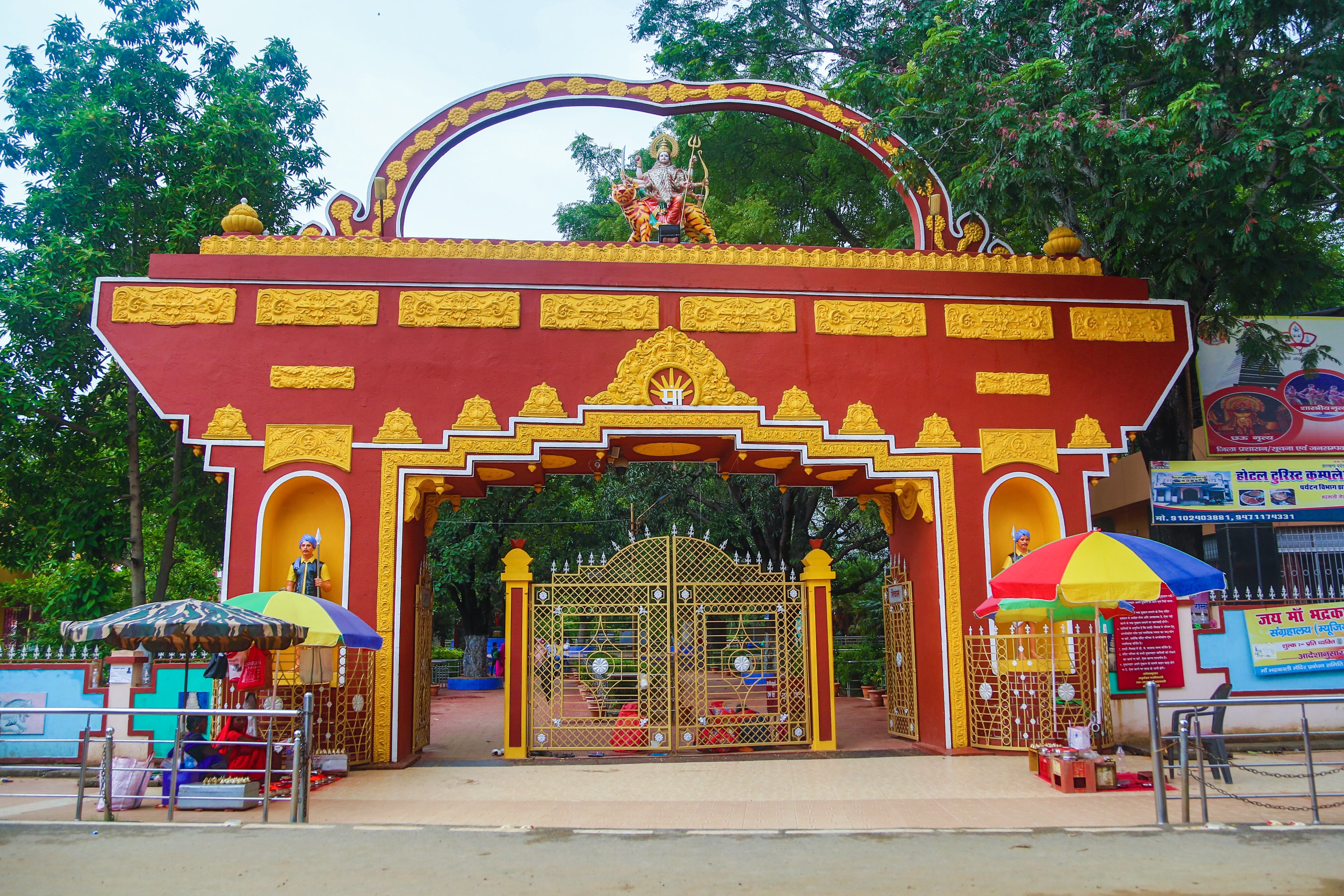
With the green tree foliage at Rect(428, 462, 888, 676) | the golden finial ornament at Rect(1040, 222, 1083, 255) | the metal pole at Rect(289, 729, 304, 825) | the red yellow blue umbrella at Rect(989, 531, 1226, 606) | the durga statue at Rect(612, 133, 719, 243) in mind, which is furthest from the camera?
the green tree foliage at Rect(428, 462, 888, 676)

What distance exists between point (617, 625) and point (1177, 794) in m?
5.96

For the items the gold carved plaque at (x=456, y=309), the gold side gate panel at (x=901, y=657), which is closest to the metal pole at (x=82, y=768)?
the gold carved plaque at (x=456, y=309)

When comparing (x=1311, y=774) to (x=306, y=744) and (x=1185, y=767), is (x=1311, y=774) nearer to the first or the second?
(x=1185, y=767)

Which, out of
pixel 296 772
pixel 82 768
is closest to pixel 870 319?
pixel 296 772

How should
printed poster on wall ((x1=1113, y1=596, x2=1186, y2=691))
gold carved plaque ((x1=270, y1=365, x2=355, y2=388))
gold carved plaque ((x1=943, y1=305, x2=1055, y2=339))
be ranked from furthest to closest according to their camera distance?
gold carved plaque ((x1=943, y1=305, x2=1055, y2=339)) < printed poster on wall ((x1=1113, y1=596, x2=1186, y2=691)) < gold carved plaque ((x1=270, y1=365, x2=355, y2=388))

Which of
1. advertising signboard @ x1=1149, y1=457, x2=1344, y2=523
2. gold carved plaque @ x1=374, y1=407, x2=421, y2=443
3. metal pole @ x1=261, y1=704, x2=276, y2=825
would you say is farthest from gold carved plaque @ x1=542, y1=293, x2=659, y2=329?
advertising signboard @ x1=1149, y1=457, x2=1344, y2=523

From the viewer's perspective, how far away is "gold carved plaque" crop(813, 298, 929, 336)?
37.7ft

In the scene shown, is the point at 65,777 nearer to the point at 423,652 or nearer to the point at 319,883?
the point at 423,652

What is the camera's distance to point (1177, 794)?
823cm

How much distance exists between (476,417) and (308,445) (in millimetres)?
1855

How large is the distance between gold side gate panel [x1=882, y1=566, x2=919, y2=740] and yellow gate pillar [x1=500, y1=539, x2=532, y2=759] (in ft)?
15.1

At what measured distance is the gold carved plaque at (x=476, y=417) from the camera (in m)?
10.9

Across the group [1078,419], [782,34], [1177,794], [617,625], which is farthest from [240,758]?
[782,34]

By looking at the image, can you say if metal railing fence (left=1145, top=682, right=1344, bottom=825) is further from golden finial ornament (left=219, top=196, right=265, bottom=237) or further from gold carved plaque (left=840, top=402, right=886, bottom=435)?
golden finial ornament (left=219, top=196, right=265, bottom=237)
